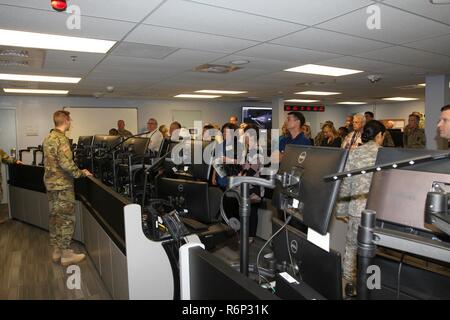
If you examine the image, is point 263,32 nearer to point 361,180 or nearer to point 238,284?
point 361,180

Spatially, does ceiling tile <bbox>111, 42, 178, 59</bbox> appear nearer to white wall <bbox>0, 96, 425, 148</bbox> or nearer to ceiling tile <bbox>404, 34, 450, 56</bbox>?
ceiling tile <bbox>404, 34, 450, 56</bbox>

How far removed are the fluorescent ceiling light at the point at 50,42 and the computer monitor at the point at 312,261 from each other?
109 inches

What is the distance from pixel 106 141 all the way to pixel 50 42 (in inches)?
46.6

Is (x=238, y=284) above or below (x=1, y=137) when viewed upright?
below

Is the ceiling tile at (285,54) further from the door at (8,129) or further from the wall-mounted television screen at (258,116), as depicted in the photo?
the door at (8,129)

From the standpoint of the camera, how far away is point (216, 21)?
8.13 ft

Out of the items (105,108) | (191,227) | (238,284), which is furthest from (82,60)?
(105,108)

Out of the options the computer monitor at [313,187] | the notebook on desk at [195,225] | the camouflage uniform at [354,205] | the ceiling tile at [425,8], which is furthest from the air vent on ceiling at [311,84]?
the computer monitor at [313,187]

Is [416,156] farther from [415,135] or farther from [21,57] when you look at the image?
[415,135]

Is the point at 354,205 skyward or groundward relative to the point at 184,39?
groundward

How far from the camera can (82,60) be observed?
376 cm

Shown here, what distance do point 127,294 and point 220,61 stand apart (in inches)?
116

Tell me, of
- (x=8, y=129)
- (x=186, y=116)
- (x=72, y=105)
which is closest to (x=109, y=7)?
(x=72, y=105)

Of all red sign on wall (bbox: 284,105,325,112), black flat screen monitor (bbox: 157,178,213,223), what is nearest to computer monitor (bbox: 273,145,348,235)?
black flat screen monitor (bbox: 157,178,213,223)
